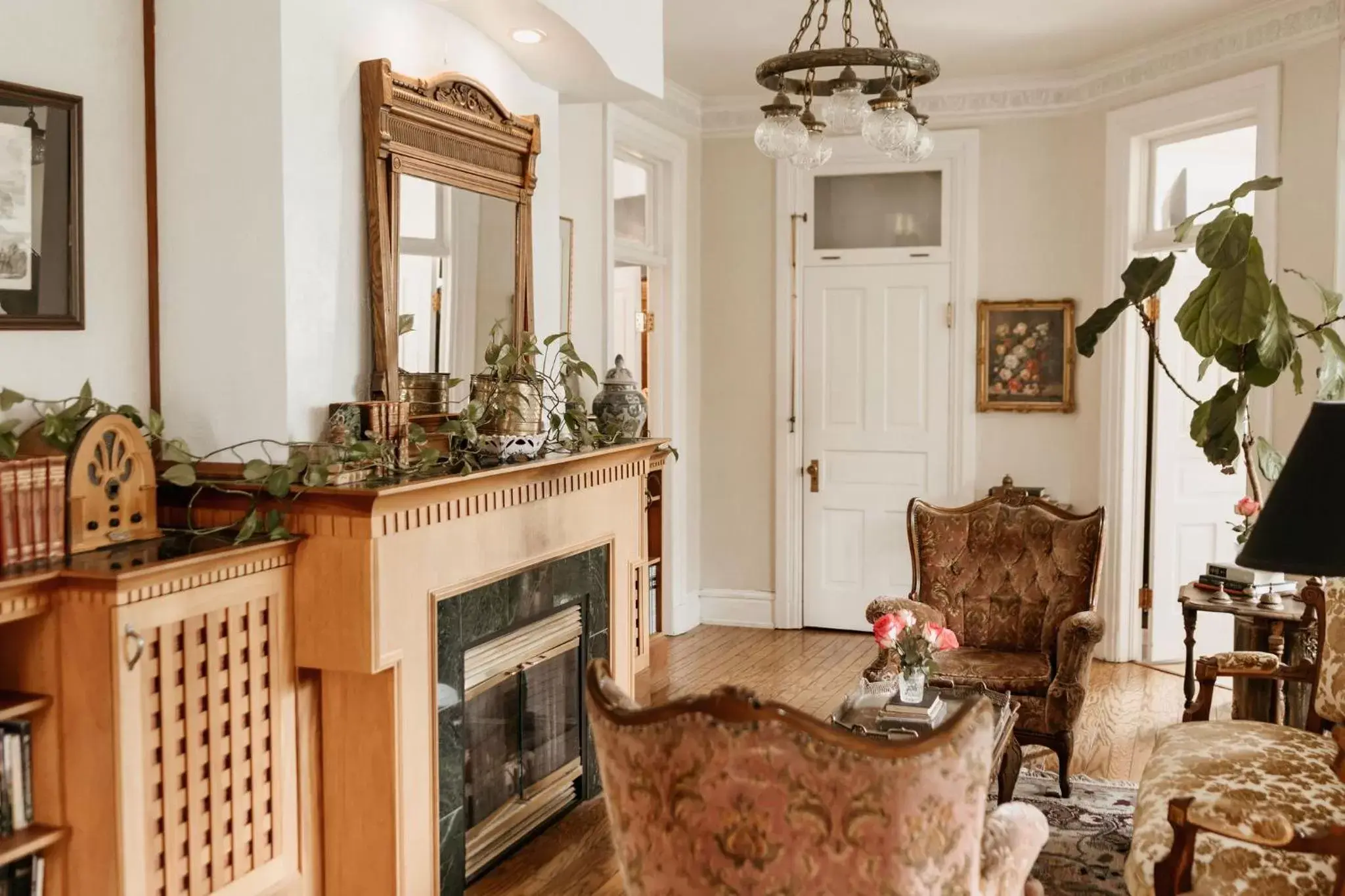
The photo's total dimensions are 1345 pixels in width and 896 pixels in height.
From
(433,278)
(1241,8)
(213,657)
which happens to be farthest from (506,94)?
(1241,8)

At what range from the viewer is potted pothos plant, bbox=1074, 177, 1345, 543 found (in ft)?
12.3

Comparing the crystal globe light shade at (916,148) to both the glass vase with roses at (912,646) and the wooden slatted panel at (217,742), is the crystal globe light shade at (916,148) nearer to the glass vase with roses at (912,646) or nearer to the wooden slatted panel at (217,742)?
the glass vase with roses at (912,646)

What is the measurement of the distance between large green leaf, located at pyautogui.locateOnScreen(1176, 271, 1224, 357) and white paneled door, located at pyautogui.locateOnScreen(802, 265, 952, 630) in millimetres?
2537

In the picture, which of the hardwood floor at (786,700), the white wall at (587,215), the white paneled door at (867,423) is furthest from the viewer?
the white paneled door at (867,423)

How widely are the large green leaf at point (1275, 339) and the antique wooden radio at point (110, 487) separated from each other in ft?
10.6

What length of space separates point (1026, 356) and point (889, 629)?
131 inches

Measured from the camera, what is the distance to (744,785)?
211cm

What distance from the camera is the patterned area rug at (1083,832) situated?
138 inches

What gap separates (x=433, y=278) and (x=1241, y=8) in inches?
146

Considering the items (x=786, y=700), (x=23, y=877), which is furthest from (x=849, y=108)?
(x=786, y=700)

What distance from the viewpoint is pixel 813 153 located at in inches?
140

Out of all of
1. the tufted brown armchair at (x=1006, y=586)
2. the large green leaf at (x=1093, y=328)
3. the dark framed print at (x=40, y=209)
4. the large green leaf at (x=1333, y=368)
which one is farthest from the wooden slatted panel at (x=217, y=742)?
the large green leaf at (x=1333, y=368)

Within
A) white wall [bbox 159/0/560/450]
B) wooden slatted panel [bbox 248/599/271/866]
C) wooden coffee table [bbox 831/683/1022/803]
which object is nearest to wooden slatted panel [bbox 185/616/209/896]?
wooden slatted panel [bbox 248/599/271/866]

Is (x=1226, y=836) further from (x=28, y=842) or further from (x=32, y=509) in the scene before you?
(x=32, y=509)
